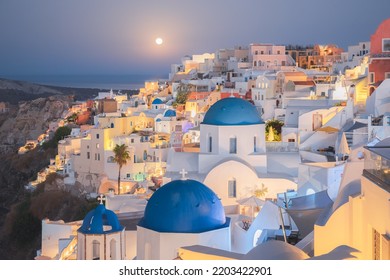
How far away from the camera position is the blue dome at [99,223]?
6941mm

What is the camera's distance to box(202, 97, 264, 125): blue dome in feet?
37.1

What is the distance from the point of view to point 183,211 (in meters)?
6.89

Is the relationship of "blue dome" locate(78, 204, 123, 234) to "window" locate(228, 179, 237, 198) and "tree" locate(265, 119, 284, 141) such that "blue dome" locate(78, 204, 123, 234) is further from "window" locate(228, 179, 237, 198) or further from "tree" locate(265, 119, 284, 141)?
"tree" locate(265, 119, 284, 141)

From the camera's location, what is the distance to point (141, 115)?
818 inches

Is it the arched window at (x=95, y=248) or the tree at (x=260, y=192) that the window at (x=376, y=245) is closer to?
the arched window at (x=95, y=248)

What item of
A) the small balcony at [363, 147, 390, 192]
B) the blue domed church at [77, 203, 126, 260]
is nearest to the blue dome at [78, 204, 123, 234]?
the blue domed church at [77, 203, 126, 260]

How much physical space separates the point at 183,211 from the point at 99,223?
92cm

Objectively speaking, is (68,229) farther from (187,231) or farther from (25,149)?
(25,149)

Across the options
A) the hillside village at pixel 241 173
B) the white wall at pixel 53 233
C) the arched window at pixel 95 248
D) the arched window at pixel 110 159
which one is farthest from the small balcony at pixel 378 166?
the arched window at pixel 110 159

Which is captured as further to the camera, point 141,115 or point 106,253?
point 141,115

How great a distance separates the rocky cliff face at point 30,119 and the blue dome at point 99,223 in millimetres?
22282

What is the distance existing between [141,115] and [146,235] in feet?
46.0
